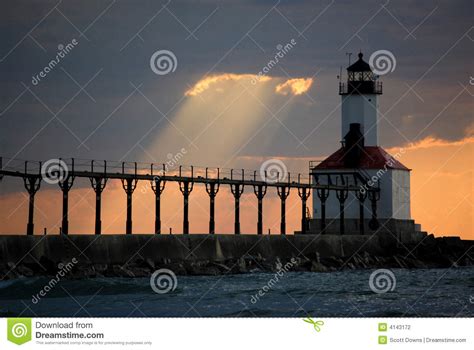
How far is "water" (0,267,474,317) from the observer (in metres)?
32.6

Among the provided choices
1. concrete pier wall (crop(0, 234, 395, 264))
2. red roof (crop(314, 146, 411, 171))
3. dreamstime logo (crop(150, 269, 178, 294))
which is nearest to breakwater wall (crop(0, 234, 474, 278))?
concrete pier wall (crop(0, 234, 395, 264))

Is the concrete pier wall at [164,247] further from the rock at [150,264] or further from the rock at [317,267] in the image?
the rock at [317,267]

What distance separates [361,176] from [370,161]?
1.24 meters

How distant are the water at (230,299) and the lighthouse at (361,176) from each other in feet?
73.3

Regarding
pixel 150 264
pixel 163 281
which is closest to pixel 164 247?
pixel 150 264

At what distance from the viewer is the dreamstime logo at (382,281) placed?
43.8 m

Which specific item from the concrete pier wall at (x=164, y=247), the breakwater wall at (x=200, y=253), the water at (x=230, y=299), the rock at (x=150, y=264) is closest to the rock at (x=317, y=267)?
the breakwater wall at (x=200, y=253)

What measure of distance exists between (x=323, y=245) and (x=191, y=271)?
49.5 ft

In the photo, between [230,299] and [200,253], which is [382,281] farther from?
[230,299]
